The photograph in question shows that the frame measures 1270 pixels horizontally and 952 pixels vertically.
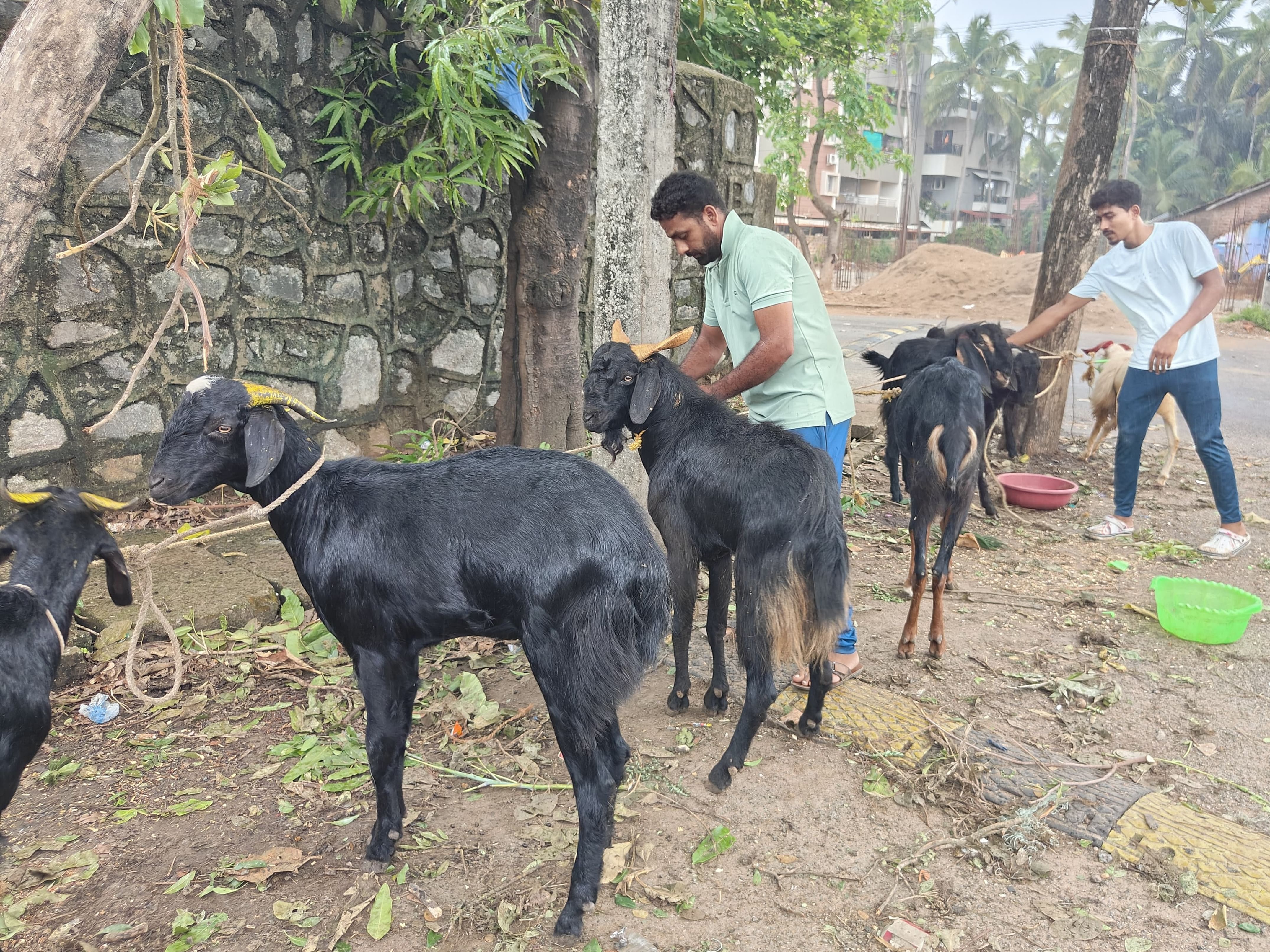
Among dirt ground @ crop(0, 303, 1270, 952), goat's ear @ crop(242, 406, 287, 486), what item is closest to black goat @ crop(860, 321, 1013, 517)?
dirt ground @ crop(0, 303, 1270, 952)

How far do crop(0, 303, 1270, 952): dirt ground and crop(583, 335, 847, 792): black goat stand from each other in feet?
1.20

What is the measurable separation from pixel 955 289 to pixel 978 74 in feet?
142

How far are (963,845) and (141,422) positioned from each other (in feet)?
15.6

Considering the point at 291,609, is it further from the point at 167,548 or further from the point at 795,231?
the point at 795,231

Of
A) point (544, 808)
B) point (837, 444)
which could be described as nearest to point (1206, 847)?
point (837, 444)

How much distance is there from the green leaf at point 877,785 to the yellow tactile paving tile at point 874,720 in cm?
11

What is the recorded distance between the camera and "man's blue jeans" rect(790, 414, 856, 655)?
12.4ft

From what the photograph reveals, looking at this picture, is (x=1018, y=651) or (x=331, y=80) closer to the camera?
(x=1018, y=651)

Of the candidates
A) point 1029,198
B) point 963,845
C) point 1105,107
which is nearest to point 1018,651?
point 963,845

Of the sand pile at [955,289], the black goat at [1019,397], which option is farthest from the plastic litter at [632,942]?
the sand pile at [955,289]

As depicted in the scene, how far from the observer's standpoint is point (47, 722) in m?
2.52

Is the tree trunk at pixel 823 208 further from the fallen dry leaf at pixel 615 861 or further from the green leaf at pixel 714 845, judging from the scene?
the fallen dry leaf at pixel 615 861

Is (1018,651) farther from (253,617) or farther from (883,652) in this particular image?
(253,617)

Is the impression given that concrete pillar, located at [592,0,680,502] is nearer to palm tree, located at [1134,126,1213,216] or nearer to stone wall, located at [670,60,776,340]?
stone wall, located at [670,60,776,340]
